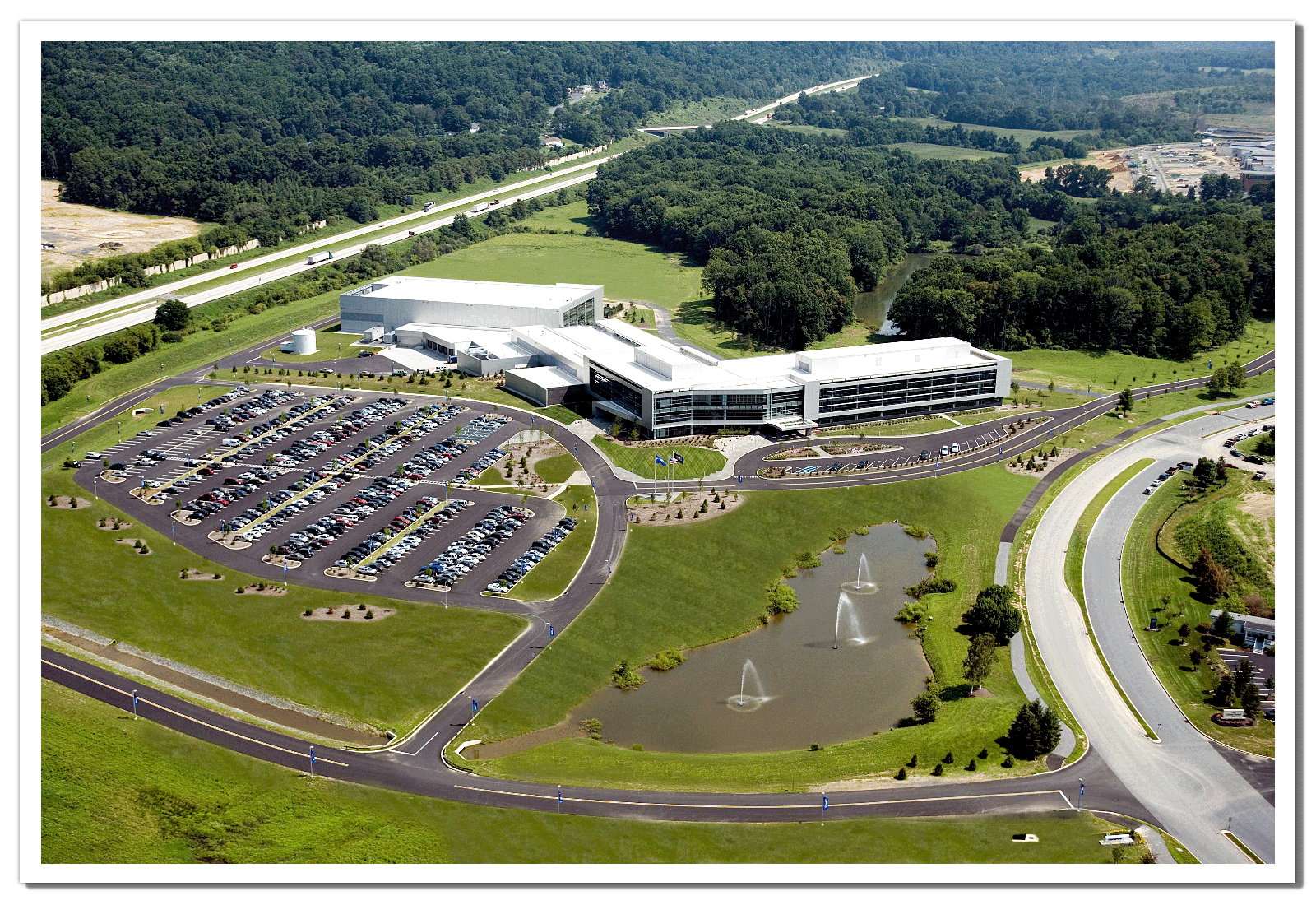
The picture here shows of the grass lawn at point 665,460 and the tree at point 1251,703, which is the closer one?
the tree at point 1251,703

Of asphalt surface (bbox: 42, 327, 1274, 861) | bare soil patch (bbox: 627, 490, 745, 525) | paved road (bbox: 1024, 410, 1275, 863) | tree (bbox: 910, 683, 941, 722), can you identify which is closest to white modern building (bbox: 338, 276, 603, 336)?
bare soil patch (bbox: 627, 490, 745, 525)

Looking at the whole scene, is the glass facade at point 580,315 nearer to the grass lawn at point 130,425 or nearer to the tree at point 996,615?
the grass lawn at point 130,425

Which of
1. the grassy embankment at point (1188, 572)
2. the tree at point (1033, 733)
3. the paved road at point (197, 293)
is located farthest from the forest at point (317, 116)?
the tree at point (1033, 733)

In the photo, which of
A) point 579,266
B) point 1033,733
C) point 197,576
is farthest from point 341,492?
point 579,266

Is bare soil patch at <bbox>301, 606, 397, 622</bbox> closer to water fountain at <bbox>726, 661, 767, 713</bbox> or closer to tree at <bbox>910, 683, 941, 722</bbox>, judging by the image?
water fountain at <bbox>726, 661, 767, 713</bbox>
